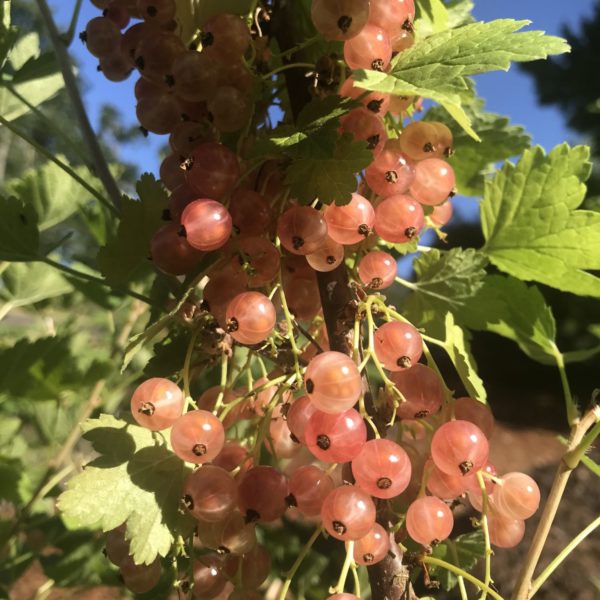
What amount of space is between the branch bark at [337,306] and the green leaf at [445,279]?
12 centimetres

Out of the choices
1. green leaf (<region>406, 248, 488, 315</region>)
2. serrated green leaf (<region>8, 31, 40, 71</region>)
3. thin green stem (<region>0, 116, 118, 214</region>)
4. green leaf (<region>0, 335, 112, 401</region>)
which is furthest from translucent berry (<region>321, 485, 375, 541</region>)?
serrated green leaf (<region>8, 31, 40, 71</region>)

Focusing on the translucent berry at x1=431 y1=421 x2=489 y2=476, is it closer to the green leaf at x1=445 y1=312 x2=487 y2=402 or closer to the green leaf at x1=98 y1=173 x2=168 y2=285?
the green leaf at x1=445 y1=312 x2=487 y2=402

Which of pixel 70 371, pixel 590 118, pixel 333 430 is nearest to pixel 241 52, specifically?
pixel 333 430

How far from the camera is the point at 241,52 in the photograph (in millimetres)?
444

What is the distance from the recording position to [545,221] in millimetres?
593

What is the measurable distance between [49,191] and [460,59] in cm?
74

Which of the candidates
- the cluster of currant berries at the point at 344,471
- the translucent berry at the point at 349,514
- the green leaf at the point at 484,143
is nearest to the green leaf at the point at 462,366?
the cluster of currant berries at the point at 344,471

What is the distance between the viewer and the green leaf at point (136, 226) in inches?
21.8

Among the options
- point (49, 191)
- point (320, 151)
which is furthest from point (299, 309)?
point (49, 191)

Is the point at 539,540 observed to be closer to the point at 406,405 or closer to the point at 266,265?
the point at 406,405

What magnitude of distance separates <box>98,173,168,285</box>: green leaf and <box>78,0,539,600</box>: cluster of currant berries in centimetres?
6

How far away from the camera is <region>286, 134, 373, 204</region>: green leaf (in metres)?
0.40

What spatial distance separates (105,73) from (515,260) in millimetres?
428

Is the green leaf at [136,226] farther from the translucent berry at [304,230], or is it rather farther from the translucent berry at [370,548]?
the translucent berry at [370,548]
